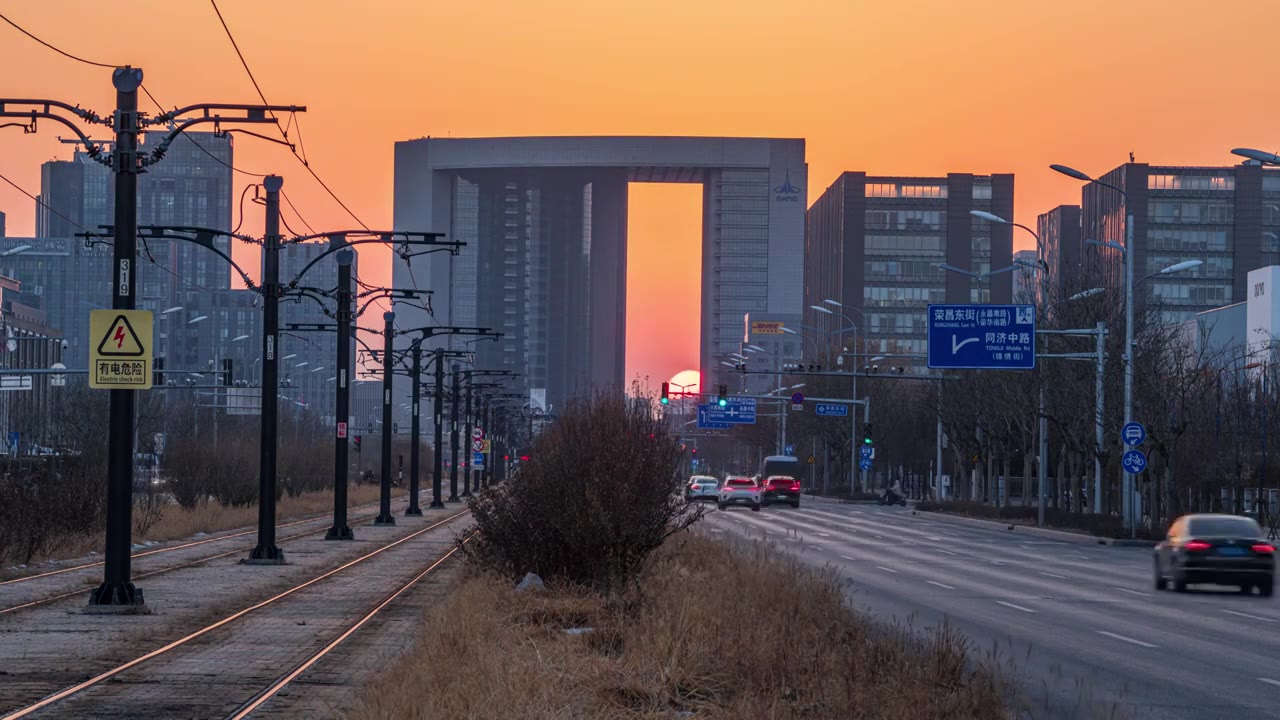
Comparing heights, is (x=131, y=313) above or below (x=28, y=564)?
above

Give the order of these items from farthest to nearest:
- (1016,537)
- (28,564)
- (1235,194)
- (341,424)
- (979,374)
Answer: (1235,194) < (979,374) < (1016,537) < (341,424) < (28,564)

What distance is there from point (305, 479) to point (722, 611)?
222 ft

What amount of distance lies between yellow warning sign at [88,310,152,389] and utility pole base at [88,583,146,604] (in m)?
2.73

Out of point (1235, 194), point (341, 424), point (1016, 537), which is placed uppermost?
point (1235, 194)

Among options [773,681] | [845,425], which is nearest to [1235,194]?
[845,425]

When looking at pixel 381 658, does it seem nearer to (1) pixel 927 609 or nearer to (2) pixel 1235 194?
(1) pixel 927 609

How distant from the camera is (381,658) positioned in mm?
17312

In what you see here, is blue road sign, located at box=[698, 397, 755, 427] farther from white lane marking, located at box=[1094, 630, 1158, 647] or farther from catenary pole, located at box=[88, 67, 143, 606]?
catenary pole, located at box=[88, 67, 143, 606]

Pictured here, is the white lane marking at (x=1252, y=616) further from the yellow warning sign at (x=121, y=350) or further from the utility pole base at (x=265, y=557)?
the utility pole base at (x=265, y=557)

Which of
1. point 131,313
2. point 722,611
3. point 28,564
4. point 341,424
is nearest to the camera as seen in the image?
point 722,611

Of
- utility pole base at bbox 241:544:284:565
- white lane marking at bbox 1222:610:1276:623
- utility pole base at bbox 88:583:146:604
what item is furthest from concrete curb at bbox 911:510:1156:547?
utility pole base at bbox 88:583:146:604

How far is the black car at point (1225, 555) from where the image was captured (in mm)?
30547

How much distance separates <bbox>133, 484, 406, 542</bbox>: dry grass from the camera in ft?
150

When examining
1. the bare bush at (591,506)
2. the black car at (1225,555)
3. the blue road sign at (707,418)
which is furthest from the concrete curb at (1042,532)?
the blue road sign at (707,418)
